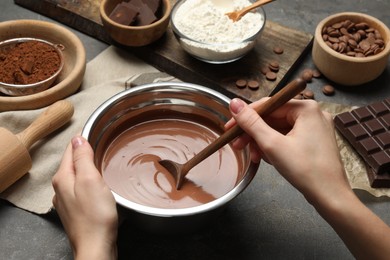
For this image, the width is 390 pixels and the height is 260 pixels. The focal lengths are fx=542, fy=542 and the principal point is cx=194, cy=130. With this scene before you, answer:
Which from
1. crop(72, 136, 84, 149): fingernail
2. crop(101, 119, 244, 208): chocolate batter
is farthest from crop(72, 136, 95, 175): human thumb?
crop(101, 119, 244, 208): chocolate batter

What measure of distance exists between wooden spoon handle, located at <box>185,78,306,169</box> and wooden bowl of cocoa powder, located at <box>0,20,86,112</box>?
0.48 metres

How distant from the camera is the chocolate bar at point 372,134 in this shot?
133cm

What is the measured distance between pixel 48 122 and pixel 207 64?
51 centimetres

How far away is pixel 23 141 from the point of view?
4.20ft

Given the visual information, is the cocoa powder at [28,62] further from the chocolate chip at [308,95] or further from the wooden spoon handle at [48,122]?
the chocolate chip at [308,95]

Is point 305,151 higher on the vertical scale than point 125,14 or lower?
higher

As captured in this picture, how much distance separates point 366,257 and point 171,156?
466mm

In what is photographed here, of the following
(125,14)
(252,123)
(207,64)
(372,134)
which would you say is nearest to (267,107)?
(252,123)

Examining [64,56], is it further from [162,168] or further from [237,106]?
[237,106]

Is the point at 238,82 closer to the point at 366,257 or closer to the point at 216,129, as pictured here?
the point at 216,129

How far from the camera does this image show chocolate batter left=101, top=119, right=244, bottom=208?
114 centimetres

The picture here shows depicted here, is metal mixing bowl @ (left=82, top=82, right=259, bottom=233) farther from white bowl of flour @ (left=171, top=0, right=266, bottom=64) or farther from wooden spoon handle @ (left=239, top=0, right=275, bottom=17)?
wooden spoon handle @ (left=239, top=0, right=275, bottom=17)

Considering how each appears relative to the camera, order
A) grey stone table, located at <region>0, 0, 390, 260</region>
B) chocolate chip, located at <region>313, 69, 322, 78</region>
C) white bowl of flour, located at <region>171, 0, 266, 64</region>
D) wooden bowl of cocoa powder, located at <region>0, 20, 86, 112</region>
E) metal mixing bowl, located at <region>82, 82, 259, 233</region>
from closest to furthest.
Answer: metal mixing bowl, located at <region>82, 82, 259, 233</region>
grey stone table, located at <region>0, 0, 390, 260</region>
wooden bowl of cocoa powder, located at <region>0, 20, 86, 112</region>
white bowl of flour, located at <region>171, 0, 266, 64</region>
chocolate chip, located at <region>313, 69, 322, 78</region>

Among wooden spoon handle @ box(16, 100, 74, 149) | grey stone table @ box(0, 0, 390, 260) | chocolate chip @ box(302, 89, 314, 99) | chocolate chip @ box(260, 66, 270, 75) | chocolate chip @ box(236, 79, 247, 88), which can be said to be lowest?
grey stone table @ box(0, 0, 390, 260)
